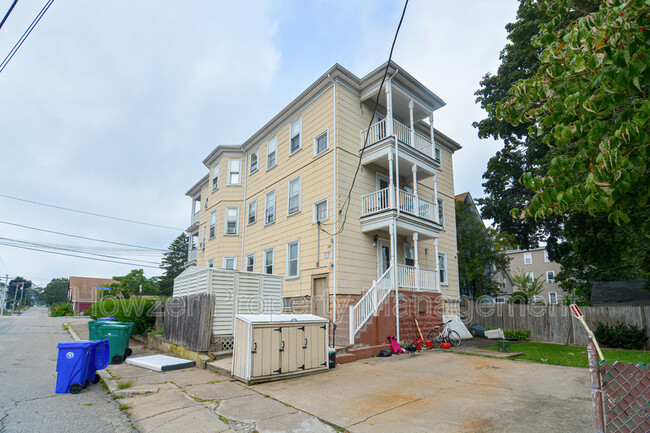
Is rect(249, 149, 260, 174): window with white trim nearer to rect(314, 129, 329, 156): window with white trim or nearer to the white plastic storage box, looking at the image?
rect(314, 129, 329, 156): window with white trim

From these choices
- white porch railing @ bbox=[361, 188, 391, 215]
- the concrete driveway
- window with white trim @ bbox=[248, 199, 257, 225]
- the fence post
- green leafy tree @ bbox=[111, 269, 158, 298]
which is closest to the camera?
the fence post

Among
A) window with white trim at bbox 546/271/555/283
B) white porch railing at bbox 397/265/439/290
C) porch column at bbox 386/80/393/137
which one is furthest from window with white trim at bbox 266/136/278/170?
window with white trim at bbox 546/271/555/283

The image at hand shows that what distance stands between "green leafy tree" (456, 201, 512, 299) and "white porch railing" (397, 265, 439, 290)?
9092 millimetres

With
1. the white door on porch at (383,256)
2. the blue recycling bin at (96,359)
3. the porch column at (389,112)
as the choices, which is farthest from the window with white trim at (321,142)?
the blue recycling bin at (96,359)

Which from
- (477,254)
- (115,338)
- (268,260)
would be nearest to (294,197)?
(268,260)

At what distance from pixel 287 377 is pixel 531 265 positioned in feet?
145

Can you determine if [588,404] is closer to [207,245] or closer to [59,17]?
[59,17]

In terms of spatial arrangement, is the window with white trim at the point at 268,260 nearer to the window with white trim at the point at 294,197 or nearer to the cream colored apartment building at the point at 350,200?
the cream colored apartment building at the point at 350,200

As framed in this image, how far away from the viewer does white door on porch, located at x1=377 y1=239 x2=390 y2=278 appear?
611 inches

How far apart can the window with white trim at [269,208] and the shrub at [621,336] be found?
589 inches

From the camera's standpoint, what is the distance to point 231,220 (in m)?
21.3

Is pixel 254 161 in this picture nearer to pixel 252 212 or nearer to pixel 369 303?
pixel 252 212

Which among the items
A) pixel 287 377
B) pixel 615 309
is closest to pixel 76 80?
pixel 287 377

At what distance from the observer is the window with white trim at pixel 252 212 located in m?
20.0
